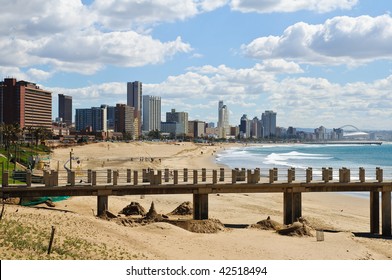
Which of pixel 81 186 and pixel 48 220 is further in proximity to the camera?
pixel 81 186

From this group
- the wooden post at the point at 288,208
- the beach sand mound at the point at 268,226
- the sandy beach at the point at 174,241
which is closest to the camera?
the sandy beach at the point at 174,241

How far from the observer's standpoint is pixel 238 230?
23.2 m

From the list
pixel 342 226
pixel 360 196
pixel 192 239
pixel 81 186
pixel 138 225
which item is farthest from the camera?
pixel 360 196

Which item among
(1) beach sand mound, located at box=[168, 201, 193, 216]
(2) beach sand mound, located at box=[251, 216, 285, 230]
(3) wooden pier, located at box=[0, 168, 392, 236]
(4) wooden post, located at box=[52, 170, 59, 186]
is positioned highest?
(4) wooden post, located at box=[52, 170, 59, 186]

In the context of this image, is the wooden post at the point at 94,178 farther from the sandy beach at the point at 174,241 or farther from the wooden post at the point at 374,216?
the wooden post at the point at 374,216

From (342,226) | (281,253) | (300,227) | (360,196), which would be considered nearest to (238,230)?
(300,227)

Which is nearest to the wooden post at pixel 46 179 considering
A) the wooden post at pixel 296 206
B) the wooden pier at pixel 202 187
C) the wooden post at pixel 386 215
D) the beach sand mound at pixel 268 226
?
the wooden pier at pixel 202 187

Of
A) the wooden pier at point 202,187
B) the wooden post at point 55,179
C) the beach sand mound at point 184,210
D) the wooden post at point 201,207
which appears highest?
the wooden post at point 55,179

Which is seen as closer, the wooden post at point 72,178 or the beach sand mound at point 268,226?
the beach sand mound at point 268,226

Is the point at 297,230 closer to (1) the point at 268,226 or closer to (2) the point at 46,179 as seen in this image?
(1) the point at 268,226

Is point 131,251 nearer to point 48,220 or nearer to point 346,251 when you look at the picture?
point 48,220

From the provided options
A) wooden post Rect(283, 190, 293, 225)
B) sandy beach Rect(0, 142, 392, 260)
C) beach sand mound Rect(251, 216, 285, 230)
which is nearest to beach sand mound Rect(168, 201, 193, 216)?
sandy beach Rect(0, 142, 392, 260)

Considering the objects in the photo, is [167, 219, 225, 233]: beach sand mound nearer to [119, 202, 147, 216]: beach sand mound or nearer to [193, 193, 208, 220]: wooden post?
[193, 193, 208, 220]: wooden post

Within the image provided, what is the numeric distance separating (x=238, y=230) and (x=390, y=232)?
7.73 meters
